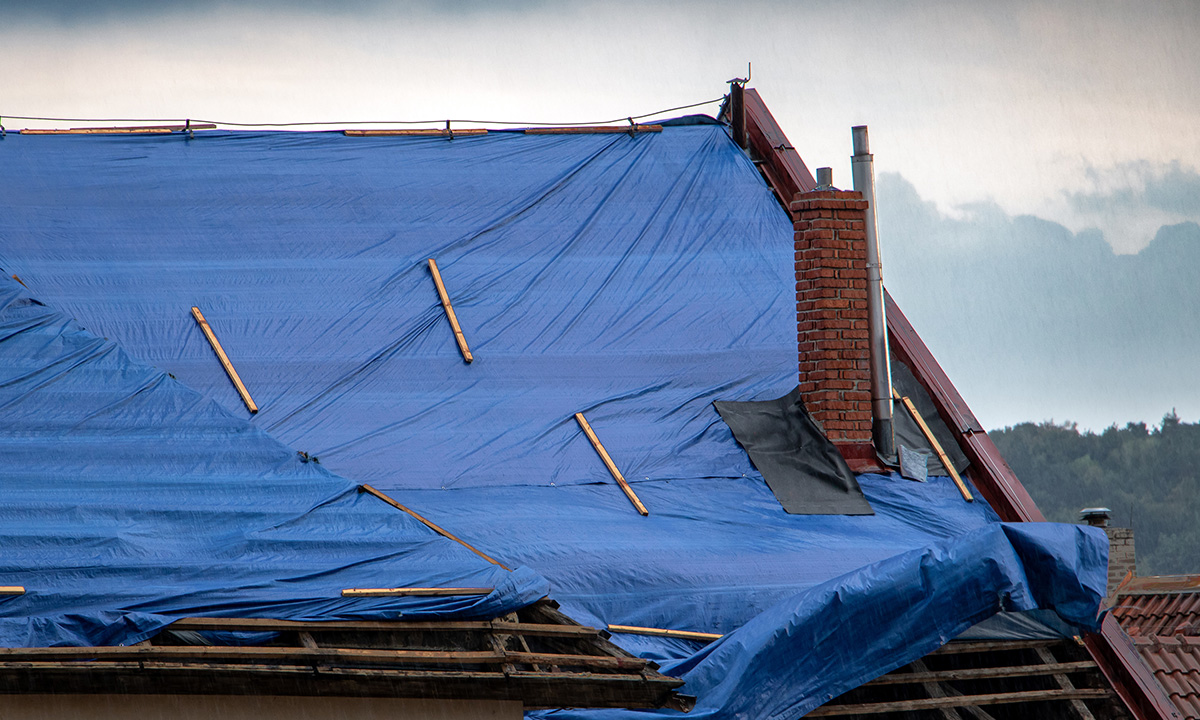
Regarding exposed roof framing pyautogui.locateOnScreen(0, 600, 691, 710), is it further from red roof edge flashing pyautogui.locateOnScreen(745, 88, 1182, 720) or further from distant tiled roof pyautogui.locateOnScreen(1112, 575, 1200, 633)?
distant tiled roof pyautogui.locateOnScreen(1112, 575, 1200, 633)

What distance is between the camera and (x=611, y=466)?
869cm

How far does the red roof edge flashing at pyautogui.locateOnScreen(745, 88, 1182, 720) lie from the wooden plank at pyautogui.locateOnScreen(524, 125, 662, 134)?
3.17 feet

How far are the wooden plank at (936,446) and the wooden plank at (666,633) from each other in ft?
8.44

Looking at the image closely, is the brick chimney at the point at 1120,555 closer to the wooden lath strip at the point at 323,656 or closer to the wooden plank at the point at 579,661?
the wooden plank at the point at 579,661

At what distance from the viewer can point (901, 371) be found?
10.2m

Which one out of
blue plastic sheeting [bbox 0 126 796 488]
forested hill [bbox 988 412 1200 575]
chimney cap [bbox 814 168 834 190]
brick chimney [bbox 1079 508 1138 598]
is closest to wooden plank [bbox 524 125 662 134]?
blue plastic sheeting [bbox 0 126 796 488]

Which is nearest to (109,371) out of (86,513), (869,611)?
(86,513)

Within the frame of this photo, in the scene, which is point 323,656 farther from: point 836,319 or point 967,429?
point 967,429

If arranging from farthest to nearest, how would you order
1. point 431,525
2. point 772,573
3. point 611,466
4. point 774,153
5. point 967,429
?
1. point 774,153
2. point 967,429
3. point 611,466
4. point 772,573
5. point 431,525

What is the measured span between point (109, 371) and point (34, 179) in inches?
128

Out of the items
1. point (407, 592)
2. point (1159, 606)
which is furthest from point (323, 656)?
point (1159, 606)

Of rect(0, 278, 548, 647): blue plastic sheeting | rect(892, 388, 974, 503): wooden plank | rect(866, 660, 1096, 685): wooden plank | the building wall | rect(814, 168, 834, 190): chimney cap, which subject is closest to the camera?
the building wall

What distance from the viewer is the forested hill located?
2002 inches

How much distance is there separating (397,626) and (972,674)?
364cm
